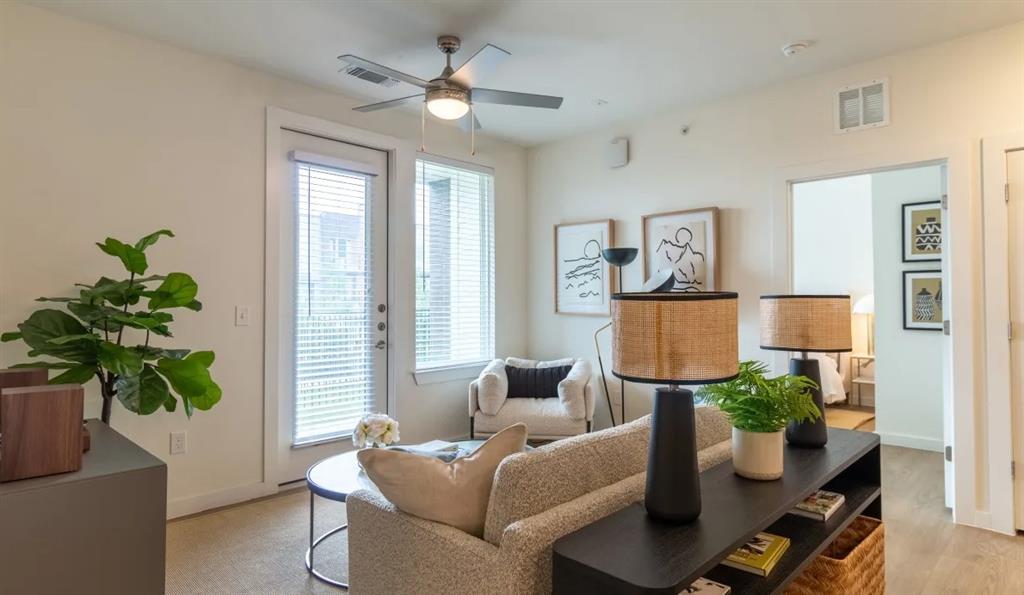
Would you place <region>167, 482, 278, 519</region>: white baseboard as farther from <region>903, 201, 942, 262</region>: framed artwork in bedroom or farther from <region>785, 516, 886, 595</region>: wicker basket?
<region>903, 201, 942, 262</region>: framed artwork in bedroom

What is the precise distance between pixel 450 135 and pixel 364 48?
1.47 meters

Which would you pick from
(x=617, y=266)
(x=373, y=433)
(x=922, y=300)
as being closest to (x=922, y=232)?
(x=922, y=300)

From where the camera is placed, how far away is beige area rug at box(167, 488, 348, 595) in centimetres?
242

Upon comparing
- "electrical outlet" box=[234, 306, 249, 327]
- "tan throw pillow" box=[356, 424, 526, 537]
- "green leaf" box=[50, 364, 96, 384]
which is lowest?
"tan throw pillow" box=[356, 424, 526, 537]

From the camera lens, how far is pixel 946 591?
93.0 inches

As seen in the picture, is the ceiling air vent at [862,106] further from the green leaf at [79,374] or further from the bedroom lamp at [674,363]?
the green leaf at [79,374]

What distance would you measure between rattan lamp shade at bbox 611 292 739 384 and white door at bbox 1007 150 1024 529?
99.1 inches

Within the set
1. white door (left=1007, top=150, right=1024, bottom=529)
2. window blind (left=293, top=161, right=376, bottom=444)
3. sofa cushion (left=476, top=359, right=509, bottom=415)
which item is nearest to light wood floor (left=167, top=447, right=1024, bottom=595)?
white door (left=1007, top=150, right=1024, bottom=529)

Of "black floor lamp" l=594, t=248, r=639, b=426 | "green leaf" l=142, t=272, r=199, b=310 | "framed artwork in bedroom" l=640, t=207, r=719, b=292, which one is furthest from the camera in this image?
"black floor lamp" l=594, t=248, r=639, b=426

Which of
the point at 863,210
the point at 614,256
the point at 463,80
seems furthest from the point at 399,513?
the point at 863,210

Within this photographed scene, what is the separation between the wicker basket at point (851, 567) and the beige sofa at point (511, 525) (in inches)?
28.0

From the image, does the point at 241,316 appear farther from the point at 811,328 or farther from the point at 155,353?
the point at 811,328

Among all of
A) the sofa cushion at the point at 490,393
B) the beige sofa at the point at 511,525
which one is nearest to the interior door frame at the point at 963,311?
the beige sofa at the point at 511,525

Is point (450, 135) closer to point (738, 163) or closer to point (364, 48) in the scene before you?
point (364, 48)
